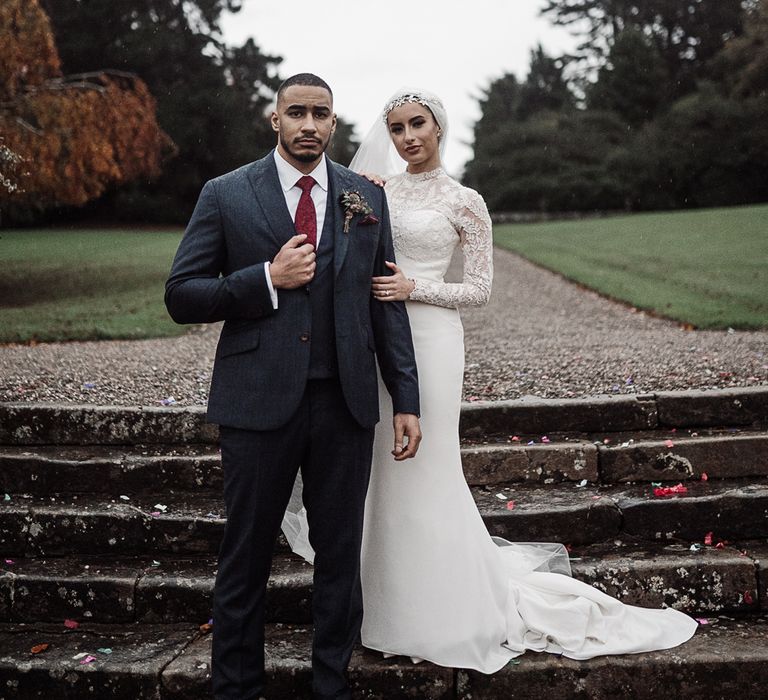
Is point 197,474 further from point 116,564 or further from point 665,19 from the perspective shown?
point 665,19

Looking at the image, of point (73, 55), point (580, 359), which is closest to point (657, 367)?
point (580, 359)

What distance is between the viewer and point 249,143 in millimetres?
32062

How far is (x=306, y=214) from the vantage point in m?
2.84

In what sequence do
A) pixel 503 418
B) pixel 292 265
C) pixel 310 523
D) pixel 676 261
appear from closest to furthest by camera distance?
pixel 292 265
pixel 310 523
pixel 503 418
pixel 676 261

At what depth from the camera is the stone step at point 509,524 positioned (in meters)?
3.96

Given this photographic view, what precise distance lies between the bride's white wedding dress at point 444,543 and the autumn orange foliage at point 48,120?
30.0ft

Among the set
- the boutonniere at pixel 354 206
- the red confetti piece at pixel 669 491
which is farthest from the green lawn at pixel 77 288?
the boutonniere at pixel 354 206

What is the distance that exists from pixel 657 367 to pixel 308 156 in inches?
163

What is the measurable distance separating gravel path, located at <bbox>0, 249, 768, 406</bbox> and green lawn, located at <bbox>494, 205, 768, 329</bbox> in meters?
0.89

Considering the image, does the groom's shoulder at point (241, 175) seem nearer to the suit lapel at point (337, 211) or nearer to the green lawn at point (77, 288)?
the suit lapel at point (337, 211)

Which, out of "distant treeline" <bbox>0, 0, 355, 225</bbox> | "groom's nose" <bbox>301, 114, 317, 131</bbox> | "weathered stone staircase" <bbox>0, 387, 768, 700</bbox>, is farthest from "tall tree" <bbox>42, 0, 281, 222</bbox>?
"groom's nose" <bbox>301, 114, 317, 131</bbox>

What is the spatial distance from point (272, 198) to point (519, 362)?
432cm

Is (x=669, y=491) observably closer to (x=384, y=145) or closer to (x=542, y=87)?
(x=384, y=145)

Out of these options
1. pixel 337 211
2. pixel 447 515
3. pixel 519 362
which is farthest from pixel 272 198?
pixel 519 362
